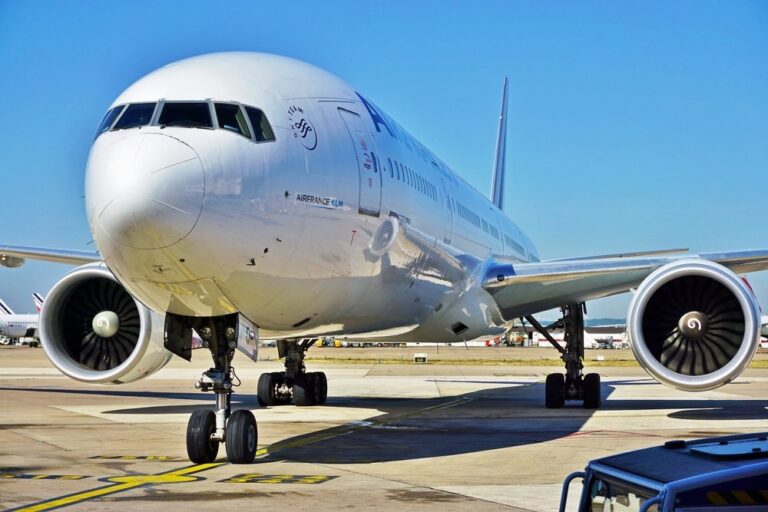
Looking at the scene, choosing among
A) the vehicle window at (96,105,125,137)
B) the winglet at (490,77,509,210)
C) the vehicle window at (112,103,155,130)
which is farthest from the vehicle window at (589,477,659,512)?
the winglet at (490,77,509,210)

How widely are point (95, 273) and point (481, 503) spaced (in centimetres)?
748

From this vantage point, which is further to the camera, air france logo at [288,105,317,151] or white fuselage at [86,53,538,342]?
air france logo at [288,105,317,151]

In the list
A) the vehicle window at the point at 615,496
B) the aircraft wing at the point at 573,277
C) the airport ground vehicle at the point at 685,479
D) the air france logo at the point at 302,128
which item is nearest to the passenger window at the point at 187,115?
the air france logo at the point at 302,128

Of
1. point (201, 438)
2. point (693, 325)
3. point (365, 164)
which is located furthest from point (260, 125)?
point (693, 325)

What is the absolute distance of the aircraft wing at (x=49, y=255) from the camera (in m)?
15.4

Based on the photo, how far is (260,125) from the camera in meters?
8.82

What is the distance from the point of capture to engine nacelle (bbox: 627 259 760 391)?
12391mm

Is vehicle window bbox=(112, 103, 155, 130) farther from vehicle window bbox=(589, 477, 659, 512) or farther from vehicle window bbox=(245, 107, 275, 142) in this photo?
vehicle window bbox=(589, 477, 659, 512)

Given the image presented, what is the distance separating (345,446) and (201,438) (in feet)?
7.14

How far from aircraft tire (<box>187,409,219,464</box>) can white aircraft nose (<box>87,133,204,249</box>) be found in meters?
2.16

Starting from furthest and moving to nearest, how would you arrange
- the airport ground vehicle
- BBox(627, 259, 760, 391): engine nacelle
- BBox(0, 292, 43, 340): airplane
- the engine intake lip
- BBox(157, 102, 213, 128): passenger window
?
BBox(0, 292, 43, 340): airplane → the engine intake lip → BBox(627, 259, 760, 391): engine nacelle → BBox(157, 102, 213, 128): passenger window → the airport ground vehicle

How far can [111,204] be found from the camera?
26.1 feet

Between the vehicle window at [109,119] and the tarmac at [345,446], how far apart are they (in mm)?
3048

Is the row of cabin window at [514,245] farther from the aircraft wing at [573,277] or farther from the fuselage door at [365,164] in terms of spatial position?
the fuselage door at [365,164]
